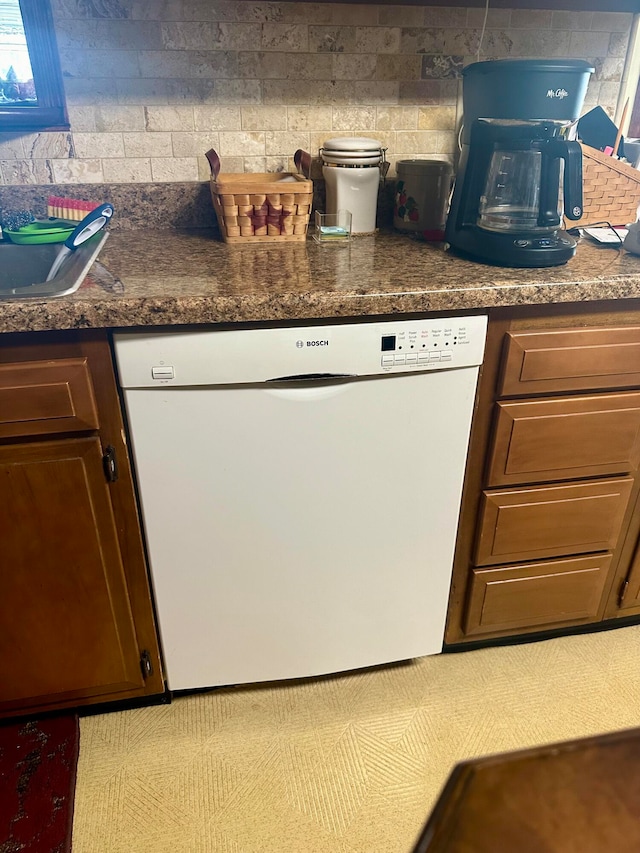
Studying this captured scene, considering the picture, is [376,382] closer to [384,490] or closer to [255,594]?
[384,490]

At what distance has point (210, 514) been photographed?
1.25m

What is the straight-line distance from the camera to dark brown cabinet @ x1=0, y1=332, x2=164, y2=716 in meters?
1.07

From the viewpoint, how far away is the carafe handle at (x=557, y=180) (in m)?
1.19

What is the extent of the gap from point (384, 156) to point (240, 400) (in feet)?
2.96

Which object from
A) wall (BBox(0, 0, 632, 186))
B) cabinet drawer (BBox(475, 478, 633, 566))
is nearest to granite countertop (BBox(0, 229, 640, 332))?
wall (BBox(0, 0, 632, 186))

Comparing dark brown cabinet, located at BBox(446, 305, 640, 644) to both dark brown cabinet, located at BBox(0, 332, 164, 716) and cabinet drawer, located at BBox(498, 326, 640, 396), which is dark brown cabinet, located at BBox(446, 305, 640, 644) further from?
dark brown cabinet, located at BBox(0, 332, 164, 716)

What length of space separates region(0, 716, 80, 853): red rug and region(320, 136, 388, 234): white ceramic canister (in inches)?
55.0

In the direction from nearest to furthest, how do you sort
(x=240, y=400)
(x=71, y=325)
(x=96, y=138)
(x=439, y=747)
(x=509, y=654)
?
(x=71, y=325), (x=240, y=400), (x=439, y=747), (x=96, y=138), (x=509, y=654)

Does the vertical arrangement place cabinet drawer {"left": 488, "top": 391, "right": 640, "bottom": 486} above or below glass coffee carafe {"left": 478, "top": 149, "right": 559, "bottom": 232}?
below

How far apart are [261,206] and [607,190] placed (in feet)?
2.97

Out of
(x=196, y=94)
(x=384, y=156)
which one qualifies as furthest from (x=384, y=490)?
(x=196, y=94)

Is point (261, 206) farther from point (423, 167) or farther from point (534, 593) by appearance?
point (534, 593)

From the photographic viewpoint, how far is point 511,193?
136cm

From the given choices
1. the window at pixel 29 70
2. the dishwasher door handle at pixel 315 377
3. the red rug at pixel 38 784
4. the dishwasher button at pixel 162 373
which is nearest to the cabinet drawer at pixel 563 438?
the dishwasher door handle at pixel 315 377
